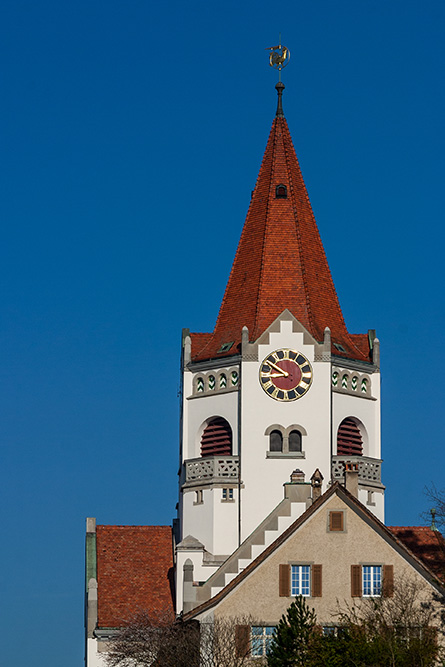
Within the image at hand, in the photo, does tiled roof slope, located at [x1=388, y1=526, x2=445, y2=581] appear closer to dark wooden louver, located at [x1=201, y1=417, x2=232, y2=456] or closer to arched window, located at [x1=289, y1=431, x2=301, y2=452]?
arched window, located at [x1=289, y1=431, x2=301, y2=452]

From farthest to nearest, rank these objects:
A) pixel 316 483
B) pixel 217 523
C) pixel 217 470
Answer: pixel 217 470 → pixel 217 523 → pixel 316 483

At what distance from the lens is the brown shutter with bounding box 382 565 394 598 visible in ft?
201

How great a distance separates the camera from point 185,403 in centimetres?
7650

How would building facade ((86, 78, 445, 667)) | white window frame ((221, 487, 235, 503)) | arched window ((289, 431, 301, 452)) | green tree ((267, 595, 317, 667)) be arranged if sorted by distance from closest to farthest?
1. green tree ((267, 595, 317, 667))
2. building facade ((86, 78, 445, 667))
3. white window frame ((221, 487, 235, 503))
4. arched window ((289, 431, 301, 452))

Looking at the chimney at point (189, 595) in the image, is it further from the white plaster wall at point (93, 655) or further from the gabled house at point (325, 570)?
the white plaster wall at point (93, 655)

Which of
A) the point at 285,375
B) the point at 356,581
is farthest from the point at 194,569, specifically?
the point at 356,581

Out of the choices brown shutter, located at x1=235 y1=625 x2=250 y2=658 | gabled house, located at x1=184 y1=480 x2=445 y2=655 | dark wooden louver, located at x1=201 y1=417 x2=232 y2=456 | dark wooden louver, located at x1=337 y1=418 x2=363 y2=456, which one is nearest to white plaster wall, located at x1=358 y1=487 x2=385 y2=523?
dark wooden louver, located at x1=337 y1=418 x2=363 y2=456

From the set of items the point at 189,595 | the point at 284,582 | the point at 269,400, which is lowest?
the point at 189,595

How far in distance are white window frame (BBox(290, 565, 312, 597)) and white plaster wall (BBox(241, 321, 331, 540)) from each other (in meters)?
11.2

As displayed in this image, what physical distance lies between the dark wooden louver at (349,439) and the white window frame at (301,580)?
44.0 feet

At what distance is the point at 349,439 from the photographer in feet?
248

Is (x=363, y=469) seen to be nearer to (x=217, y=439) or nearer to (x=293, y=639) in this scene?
(x=217, y=439)

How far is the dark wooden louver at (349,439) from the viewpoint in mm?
75125

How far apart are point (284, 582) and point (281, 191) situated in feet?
78.8
